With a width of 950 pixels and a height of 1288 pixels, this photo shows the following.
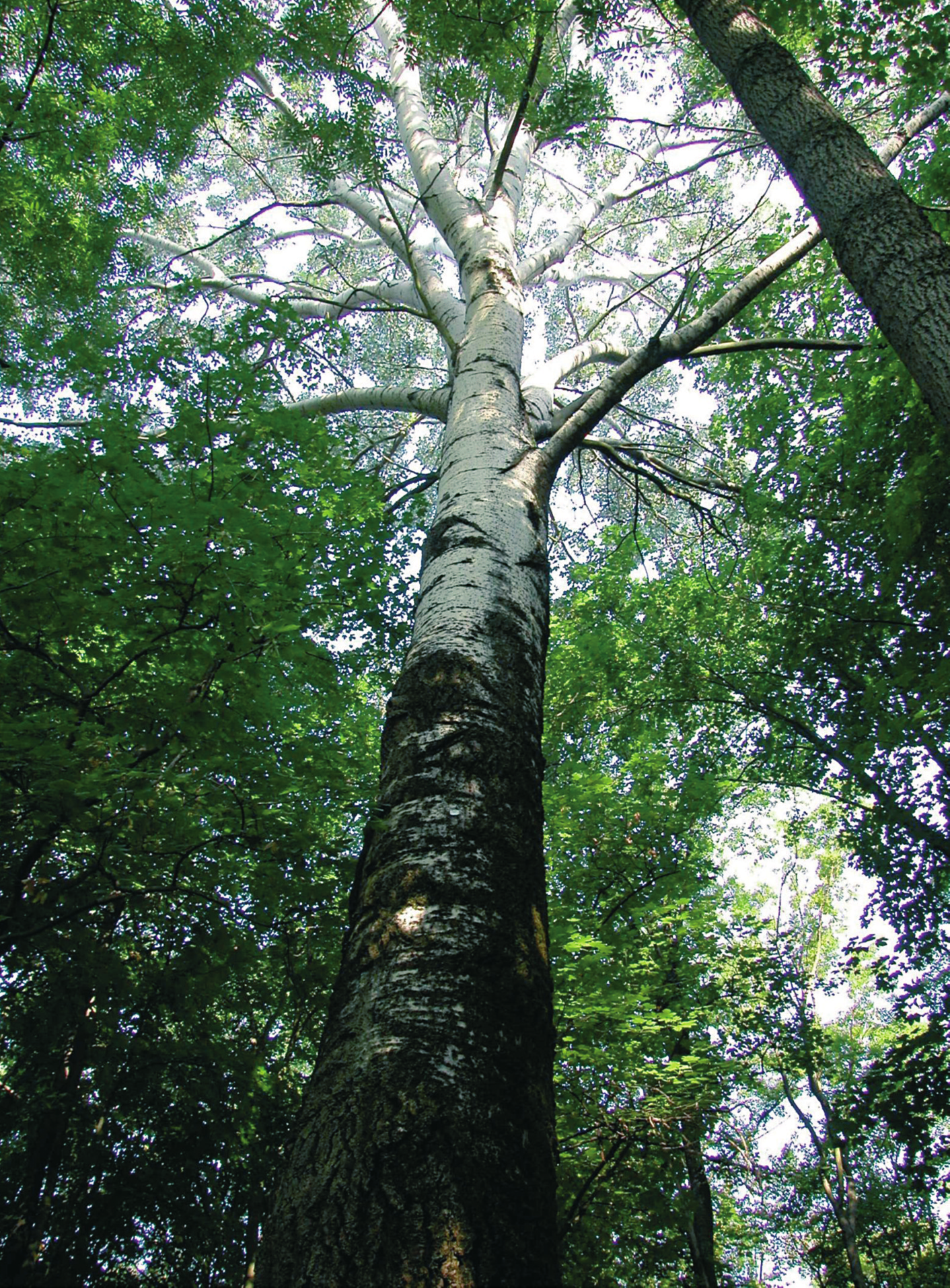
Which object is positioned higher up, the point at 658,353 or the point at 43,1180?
the point at 658,353

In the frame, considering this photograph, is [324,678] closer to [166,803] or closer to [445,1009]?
[166,803]

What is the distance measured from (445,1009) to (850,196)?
10.7ft

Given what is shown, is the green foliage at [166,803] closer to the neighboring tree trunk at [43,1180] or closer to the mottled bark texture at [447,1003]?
the neighboring tree trunk at [43,1180]

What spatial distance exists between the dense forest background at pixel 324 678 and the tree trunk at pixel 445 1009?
20.8 inches

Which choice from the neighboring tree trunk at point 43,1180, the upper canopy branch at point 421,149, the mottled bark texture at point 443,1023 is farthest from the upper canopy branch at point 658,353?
the neighboring tree trunk at point 43,1180

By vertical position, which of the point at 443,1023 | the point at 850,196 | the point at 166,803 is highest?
the point at 850,196

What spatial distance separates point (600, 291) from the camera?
49.9 ft

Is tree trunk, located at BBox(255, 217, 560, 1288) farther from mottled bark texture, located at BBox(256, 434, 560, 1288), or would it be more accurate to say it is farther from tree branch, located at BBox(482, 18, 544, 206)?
tree branch, located at BBox(482, 18, 544, 206)

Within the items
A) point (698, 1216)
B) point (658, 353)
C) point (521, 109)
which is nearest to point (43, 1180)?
point (698, 1216)

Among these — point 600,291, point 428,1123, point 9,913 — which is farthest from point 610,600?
point 600,291

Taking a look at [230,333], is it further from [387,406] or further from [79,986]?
[79,986]

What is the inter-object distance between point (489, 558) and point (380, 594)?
1.64 meters

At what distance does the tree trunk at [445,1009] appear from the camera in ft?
3.00

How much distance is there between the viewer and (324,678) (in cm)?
282
